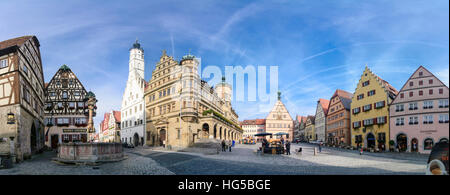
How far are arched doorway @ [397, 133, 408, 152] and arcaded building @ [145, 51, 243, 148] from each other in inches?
933

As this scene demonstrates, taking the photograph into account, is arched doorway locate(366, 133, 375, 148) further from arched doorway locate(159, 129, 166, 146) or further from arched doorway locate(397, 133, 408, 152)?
arched doorway locate(159, 129, 166, 146)

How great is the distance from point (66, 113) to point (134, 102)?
1114cm

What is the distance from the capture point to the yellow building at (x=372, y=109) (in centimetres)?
448

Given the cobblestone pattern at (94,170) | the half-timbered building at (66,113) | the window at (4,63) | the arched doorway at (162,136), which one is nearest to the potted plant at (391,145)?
the cobblestone pattern at (94,170)

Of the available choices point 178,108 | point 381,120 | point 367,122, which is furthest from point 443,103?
point 178,108

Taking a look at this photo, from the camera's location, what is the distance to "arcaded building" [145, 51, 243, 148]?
102ft

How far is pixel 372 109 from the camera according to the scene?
4516mm

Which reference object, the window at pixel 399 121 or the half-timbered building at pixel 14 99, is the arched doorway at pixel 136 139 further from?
the window at pixel 399 121

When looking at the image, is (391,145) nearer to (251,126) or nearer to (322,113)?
(322,113)

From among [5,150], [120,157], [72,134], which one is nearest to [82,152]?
[120,157]

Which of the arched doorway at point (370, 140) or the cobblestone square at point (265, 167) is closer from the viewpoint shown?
the cobblestone square at point (265, 167)

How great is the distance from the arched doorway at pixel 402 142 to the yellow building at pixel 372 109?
23 centimetres

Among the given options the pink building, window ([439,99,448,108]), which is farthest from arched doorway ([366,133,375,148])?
window ([439,99,448,108])

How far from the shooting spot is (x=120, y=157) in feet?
50.8
